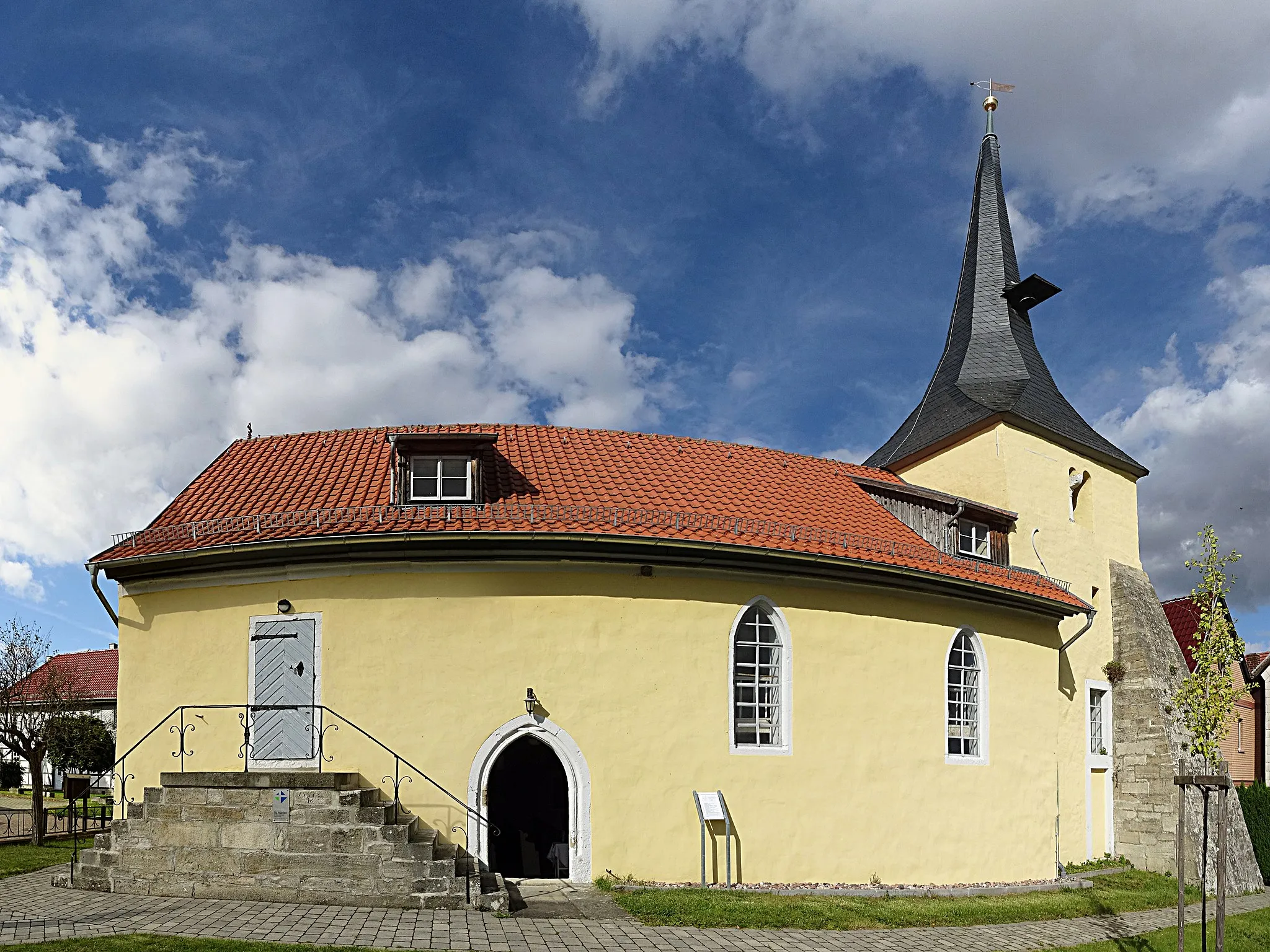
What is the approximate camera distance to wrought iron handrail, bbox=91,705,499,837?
13.7 metres

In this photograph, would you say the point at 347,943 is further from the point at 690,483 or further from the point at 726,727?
the point at 690,483

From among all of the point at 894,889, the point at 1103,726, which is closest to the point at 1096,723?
the point at 1103,726

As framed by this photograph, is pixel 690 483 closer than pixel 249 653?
No

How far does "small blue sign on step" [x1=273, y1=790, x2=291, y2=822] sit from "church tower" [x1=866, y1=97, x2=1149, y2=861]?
13.0 m

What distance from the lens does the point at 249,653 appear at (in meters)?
14.5

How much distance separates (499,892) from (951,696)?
8453 mm

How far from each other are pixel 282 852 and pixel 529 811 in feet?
14.5

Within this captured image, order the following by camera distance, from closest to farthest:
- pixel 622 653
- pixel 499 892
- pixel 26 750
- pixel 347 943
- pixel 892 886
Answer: pixel 347 943 < pixel 499 892 < pixel 622 653 < pixel 892 886 < pixel 26 750

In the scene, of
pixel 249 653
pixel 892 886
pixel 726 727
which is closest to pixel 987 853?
pixel 892 886

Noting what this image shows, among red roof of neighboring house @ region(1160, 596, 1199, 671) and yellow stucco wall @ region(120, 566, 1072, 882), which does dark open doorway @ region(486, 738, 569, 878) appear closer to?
yellow stucco wall @ region(120, 566, 1072, 882)

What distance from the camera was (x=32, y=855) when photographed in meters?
17.4

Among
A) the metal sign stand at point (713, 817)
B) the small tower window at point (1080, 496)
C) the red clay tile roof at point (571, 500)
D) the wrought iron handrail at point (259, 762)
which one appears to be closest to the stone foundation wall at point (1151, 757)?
the small tower window at point (1080, 496)

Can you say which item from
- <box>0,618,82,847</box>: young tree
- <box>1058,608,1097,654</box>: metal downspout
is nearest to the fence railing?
<box>0,618,82,847</box>: young tree

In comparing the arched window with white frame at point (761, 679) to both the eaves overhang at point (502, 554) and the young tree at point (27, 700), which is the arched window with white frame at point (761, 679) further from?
the young tree at point (27, 700)
